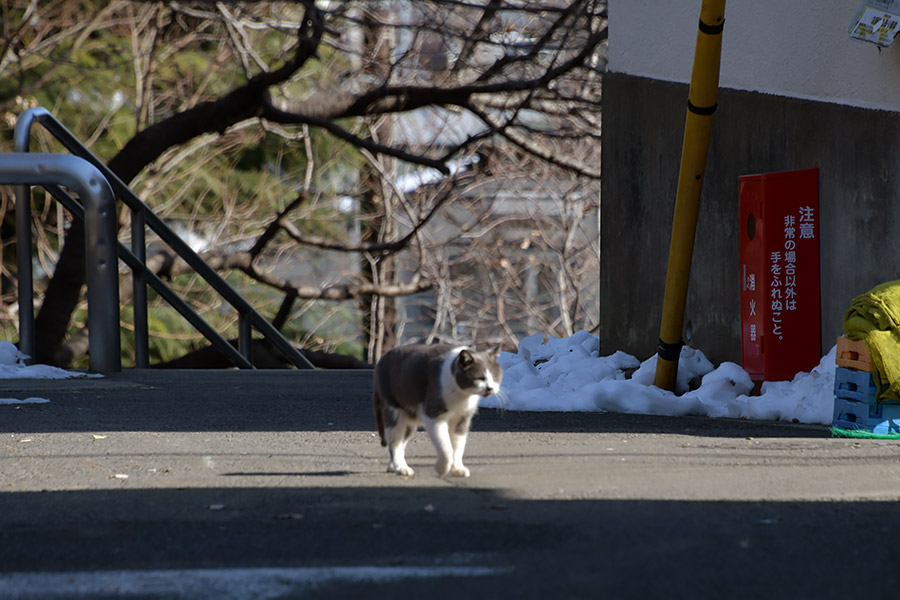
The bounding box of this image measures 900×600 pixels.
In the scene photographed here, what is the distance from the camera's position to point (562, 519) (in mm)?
3650

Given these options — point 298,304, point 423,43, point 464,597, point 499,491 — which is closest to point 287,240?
point 298,304

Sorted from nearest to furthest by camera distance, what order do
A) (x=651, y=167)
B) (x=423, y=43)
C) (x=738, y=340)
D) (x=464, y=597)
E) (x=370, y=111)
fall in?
(x=464, y=597) → (x=738, y=340) → (x=651, y=167) → (x=370, y=111) → (x=423, y=43)

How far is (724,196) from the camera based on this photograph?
7539 mm

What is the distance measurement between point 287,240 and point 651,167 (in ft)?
35.3

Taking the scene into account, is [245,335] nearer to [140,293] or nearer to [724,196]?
[140,293]

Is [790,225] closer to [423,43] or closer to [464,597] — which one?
[464,597]

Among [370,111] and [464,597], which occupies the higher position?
[370,111]

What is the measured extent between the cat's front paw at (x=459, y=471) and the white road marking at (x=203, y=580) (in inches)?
53.3

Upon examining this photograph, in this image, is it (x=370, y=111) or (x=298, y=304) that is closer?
(x=370, y=111)

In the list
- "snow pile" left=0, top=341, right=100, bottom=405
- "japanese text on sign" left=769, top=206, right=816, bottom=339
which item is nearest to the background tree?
"snow pile" left=0, top=341, right=100, bottom=405

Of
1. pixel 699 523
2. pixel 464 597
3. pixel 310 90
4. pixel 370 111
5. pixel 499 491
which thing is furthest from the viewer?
pixel 310 90

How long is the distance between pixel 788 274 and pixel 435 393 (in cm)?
332

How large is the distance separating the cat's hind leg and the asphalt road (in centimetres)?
6

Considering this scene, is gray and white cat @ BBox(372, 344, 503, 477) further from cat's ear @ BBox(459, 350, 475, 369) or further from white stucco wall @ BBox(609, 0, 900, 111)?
white stucco wall @ BBox(609, 0, 900, 111)
